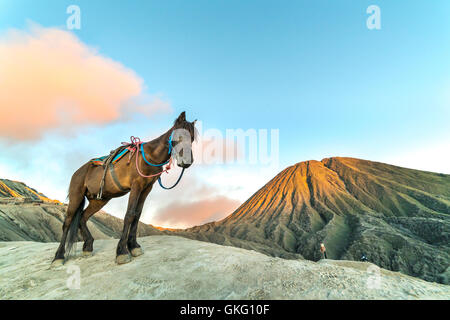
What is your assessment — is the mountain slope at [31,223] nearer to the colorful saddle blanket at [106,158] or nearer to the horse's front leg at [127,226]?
the colorful saddle blanket at [106,158]

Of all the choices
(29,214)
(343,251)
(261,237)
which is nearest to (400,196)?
(343,251)

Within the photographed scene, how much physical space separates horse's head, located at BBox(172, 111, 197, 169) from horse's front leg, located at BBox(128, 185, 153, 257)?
117cm

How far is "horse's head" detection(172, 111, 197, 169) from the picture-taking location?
14.6 ft

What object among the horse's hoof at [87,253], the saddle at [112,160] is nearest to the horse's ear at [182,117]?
the saddle at [112,160]

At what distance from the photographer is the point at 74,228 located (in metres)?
5.42

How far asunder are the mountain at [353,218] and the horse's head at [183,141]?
4531 centimetres

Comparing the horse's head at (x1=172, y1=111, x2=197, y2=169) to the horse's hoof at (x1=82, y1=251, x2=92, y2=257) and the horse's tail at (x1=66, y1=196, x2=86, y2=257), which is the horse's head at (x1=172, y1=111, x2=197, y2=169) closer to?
the horse's tail at (x1=66, y1=196, x2=86, y2=257)

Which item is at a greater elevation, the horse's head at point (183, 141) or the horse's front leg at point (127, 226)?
the horse's head at point (183, 141)

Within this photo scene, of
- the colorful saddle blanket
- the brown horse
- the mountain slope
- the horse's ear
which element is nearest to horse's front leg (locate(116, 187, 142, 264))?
the brown horse

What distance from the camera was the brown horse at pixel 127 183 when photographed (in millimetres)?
4500

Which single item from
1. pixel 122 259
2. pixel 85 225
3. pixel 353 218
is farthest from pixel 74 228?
pixel 353 218

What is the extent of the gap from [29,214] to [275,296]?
3611 cm

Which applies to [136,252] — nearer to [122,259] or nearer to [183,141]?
[122,259]
